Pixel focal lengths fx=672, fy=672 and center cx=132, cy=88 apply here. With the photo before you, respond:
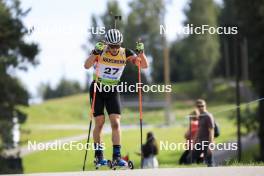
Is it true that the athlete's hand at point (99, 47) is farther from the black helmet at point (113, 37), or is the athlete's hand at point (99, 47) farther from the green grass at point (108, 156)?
the green grass at point (108, 156)

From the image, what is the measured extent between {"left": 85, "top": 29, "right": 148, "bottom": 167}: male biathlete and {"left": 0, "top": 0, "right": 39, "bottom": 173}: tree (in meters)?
17.3

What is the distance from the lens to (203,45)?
71250 mm

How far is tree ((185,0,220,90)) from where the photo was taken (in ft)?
199

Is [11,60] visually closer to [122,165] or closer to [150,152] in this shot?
[150,152]

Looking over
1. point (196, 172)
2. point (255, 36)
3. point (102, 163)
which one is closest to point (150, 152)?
point (102, 163)

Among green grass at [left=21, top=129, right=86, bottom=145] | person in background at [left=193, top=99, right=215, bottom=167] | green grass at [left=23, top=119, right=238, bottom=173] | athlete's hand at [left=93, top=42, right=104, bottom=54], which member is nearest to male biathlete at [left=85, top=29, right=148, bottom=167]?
athlete's hand at [left=93, top=42, right=104, bottom=54]

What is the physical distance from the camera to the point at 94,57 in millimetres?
11789

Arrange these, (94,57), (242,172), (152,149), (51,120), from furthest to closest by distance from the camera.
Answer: (51,120)
(152,149)
(94,57)
(242,172)

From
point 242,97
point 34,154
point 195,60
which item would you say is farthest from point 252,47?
point 195,60

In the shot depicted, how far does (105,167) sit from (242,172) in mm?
3229

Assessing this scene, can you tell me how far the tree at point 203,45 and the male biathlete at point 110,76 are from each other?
142ft

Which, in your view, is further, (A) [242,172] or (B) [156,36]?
(B) [156,36]

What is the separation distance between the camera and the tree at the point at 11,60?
29250 mm

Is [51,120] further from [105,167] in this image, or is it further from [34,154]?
[105,167]
